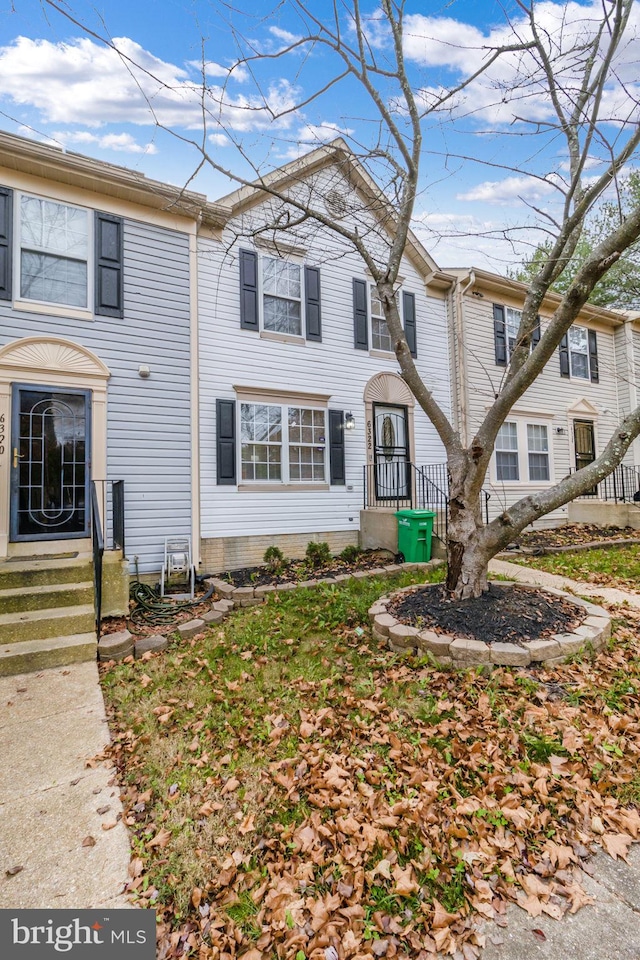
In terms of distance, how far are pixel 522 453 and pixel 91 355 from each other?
987cm

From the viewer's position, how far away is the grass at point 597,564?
19.9ft

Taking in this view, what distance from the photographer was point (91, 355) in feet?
19.8

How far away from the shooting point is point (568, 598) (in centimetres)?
427

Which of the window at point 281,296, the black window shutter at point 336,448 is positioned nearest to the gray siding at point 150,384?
the window at point 281,296

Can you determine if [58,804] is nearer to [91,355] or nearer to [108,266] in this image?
[91,355]

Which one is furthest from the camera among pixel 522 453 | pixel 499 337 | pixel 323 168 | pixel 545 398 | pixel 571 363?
pixel 571 363

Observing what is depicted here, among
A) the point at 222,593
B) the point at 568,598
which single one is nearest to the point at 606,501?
the point at 568,598

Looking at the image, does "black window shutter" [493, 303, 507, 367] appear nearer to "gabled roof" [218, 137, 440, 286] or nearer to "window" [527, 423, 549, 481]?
"gabled roof" [218, 137, 440, 286]

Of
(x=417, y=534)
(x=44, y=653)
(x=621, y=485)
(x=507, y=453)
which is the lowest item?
(x=44, y=653)

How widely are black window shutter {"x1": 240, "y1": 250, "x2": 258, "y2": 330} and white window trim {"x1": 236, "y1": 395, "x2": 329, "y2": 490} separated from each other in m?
1.35

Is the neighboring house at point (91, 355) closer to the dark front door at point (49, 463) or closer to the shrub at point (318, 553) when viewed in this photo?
the dark front door at point (49, 463)

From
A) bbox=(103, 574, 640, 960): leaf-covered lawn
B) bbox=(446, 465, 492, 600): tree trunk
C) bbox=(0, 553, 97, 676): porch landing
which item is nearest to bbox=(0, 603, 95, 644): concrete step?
bbox=(0, 553, 97, 676): porch landing

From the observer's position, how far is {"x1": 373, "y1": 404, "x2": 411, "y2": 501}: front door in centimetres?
885

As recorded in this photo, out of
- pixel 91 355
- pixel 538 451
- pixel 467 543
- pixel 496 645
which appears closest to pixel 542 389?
pixel 538 451
